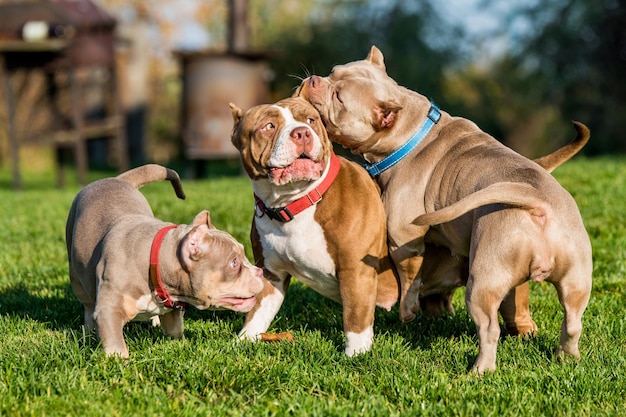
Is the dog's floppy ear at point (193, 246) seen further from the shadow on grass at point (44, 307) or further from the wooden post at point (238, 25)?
the wooden post at point (238, 25)

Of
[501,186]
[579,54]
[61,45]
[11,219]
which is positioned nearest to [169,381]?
[501,186]

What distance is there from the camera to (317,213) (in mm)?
4375

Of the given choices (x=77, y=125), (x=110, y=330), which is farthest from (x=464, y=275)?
(x=77, y=125)

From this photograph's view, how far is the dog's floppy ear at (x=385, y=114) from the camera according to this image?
14.9 ft

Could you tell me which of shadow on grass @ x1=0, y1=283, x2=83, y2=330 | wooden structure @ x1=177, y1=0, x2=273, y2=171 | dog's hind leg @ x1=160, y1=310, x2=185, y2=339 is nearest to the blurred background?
wooden structure @ x1=177, y1=0, x2=273, y2=171

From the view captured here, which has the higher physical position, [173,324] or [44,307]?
[173,324]

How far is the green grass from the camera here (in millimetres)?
3555

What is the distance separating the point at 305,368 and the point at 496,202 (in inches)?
50.6

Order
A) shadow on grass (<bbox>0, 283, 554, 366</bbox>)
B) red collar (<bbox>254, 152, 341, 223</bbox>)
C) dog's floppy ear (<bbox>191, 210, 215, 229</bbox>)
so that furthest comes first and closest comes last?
1. shadow on grass (<bbox>0, 283, 554, 366</bbox>)
2. dog's floppy ear (<bbox>191, 210, 215, 229</bbox>)
3. red collar (<bbox>254, 152, 341, 223</bbox>)

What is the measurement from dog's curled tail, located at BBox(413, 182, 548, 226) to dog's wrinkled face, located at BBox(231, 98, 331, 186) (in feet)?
2.55

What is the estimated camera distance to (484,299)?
376 centimetres

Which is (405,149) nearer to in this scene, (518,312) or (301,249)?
(301,249)

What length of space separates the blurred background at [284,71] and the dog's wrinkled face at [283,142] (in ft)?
28.3

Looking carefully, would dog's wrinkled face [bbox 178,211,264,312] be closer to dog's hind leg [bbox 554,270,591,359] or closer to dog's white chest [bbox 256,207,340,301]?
dog's white chest [bbox 256,207,340,301]
